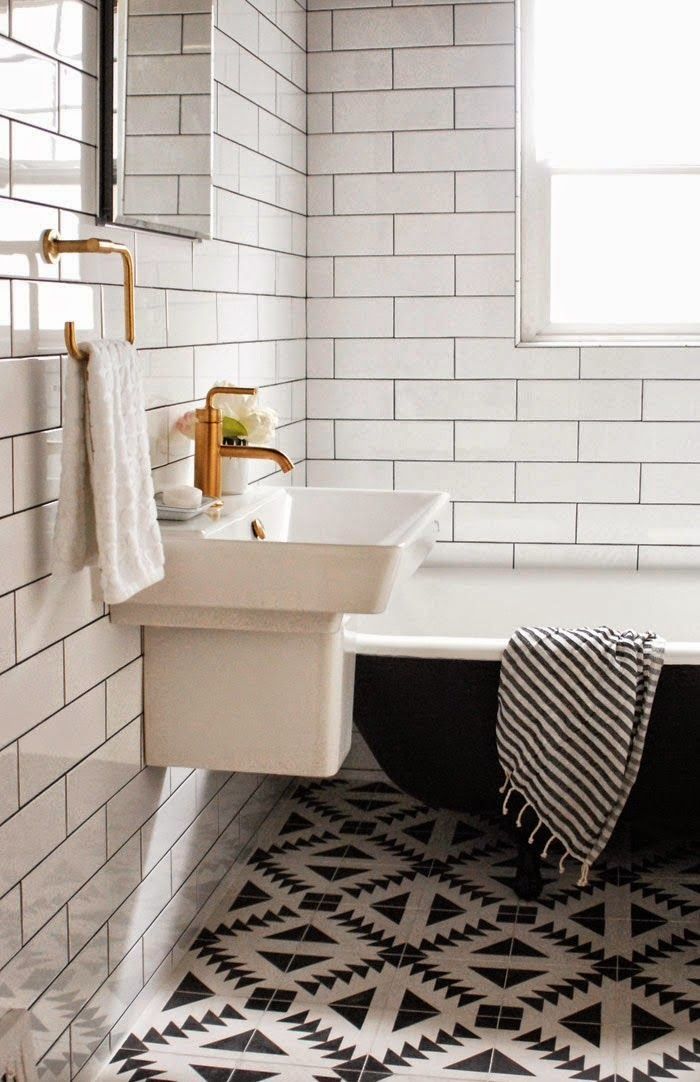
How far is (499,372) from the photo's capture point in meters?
4.39

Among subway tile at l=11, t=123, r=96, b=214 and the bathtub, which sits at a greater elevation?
subway tile at l=11, t=123, r=96, b=214

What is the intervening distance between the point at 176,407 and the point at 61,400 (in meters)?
0.70

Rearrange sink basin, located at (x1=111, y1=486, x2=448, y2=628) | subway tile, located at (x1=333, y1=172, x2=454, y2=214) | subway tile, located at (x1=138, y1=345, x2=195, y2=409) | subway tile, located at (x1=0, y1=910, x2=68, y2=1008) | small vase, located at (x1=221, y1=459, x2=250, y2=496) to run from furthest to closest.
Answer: subway tile, located at (x1=333, y1=172, x2=454, y2=214) → small vase, located at (x1=221, y1=459, x2=250, y2=496) → subway tile, located at (x1=138, y1=345, x2=195, y2=409) → sink basin, located at (x1=111, y1=486, x2=448, y2=628) → subway tile, located at (x1=0, y1=910, x2=68, y2=1008)

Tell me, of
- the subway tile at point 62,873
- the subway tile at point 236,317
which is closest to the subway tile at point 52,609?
the subway tile at point 62,873

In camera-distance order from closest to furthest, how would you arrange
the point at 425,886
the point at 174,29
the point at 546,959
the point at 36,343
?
the point at 36,343 → the point at 174,29 → the point at 546,959 → the point at 425,886

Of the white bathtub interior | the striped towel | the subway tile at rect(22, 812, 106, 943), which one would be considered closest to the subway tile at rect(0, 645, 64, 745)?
the subway tile at rect(22, 812, 106, 943)

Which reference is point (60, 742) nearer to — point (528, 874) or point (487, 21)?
point (528, 874)

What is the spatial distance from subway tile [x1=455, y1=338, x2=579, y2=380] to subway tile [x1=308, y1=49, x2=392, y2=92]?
91 centimetres

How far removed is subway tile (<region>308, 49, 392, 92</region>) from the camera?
4312 millimetres

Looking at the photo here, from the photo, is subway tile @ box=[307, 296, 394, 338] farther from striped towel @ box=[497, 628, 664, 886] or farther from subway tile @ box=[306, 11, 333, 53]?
striped towel @ box=[497, 628, 664, 886]

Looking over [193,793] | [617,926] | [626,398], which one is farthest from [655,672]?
[626,398]

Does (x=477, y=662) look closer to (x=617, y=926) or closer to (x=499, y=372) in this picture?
(x=617, y=926)

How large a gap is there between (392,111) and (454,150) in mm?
248

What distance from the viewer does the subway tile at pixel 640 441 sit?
4.33m
